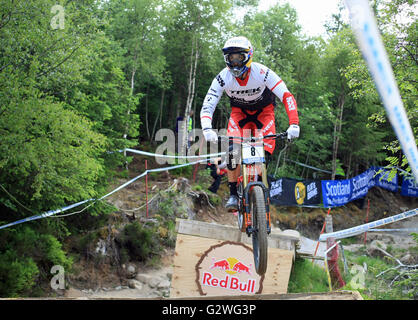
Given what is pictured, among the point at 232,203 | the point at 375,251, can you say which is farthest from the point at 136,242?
the point at 375,251

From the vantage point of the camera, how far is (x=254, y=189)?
14.4ft

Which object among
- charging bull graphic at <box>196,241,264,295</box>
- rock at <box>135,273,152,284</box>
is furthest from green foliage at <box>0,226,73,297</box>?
charging bull graphic at <box>196,241,264,295</box>

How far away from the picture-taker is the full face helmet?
4.28 m

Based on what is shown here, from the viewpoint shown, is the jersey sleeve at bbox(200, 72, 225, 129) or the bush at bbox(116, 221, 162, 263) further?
the bush at bbox(116, 221, 162, 263)

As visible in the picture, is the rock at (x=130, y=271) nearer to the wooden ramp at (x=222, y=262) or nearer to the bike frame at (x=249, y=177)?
the wooden ramp at (x=222, y=262)

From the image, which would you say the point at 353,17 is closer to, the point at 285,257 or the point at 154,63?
the point at 285,257

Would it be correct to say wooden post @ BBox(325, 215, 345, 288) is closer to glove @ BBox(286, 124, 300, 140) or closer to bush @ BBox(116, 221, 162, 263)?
glove @ BBox(286, 124, 300, 140)

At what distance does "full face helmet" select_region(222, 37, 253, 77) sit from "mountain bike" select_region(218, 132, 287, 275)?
0.81m

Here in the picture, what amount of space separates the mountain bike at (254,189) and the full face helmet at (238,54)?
32.0 inches

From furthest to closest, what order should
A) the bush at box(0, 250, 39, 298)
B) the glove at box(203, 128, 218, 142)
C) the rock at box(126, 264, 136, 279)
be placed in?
the rock at box(126, 264, 136, 279)
the bush at box(0, 250, 39, 298)
the glove at box(203, 128, 218, 142)

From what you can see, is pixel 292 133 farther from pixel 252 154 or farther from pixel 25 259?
pixel 25 259

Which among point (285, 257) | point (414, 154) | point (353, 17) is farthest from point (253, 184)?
point (353, 17)

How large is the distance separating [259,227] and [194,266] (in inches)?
83.9
